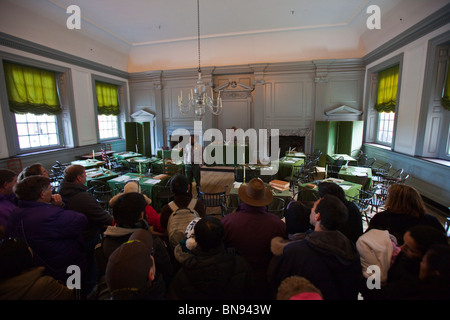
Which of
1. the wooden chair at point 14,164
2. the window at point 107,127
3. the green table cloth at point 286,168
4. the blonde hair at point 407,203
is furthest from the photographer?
the window at point 107,127

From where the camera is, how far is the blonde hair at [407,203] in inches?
70.9

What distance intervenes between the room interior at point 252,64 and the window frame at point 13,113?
0.11ft

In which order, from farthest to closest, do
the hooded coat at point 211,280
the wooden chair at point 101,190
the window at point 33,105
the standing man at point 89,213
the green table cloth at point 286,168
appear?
the window at point 33,105
the green table cloth at point 286,168
the wooden chair at point 101,190
the standing man at point 89,213
the hooded coat at point 211,280

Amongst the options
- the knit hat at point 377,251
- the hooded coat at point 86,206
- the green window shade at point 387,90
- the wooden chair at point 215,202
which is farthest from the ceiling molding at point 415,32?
the hooded coat at point 86,206

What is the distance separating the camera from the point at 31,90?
598 cm

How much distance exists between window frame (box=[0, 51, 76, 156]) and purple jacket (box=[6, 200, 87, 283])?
5.42m

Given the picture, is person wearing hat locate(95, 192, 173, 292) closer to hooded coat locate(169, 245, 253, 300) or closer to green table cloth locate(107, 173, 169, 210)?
hooded coat locate(169, 245, 253, 300)

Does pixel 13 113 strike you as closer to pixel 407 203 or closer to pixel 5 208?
pixel 5 208

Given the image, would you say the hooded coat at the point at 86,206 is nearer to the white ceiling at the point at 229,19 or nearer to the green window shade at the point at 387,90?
the white ceiling at the point at 229,19

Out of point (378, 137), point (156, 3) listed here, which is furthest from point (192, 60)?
point (378, 137)

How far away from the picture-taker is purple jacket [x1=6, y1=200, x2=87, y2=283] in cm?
154

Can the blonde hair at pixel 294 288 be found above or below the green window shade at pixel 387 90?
below
